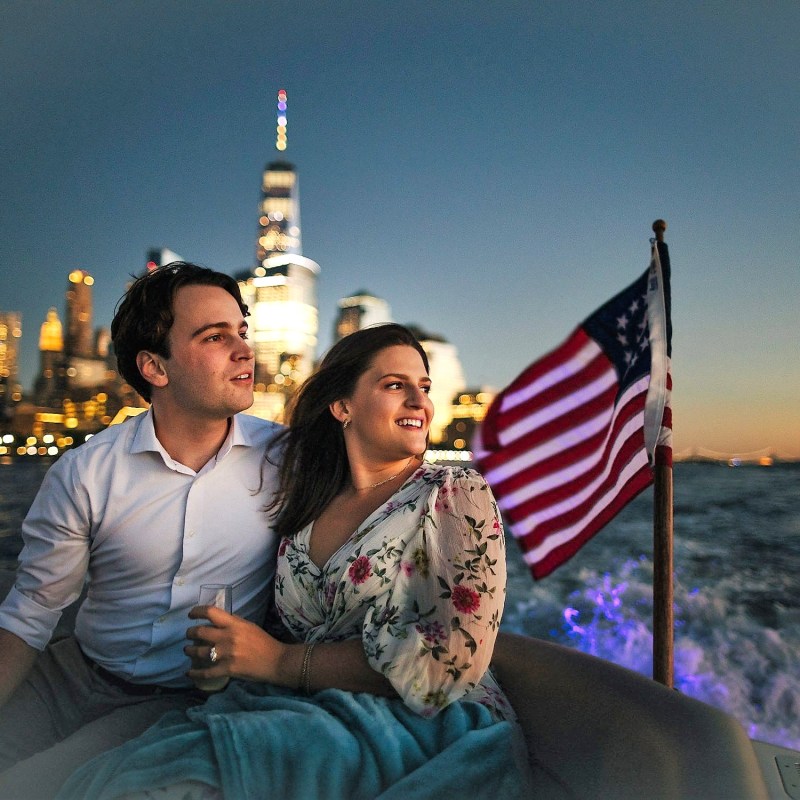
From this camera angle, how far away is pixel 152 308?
2.52 meters

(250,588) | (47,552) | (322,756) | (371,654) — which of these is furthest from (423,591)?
(47,552)

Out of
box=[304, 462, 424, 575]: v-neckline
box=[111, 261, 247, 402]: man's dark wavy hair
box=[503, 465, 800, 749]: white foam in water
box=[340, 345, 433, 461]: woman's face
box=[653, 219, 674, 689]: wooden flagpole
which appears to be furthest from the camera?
box=[503, 465, 800, 749]: white foam in water

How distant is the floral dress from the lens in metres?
1.67

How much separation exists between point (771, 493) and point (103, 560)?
42.6 m

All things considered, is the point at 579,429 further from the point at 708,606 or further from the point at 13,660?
the point at 708,606

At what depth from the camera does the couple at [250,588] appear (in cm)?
173

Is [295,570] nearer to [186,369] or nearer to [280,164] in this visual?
[186,369]

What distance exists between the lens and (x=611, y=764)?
1.89 m

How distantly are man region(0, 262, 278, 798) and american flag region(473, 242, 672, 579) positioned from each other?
4.52 feet

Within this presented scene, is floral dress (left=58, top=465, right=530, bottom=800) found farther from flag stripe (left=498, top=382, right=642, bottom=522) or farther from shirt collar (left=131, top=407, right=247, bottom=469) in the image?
flag stripe (left=498, top=382, right=642, bottom=522)

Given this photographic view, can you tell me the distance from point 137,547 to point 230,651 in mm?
631

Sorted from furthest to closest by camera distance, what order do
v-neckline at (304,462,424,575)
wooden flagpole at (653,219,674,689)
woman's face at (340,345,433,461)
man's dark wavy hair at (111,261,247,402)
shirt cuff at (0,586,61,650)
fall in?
wooden flagpole at (653,219,674,689), man's dark wavy hair at (111,261,247,402), shirt cuff at (0,586,61,650), woman's face at (340,345,433,461), v-neckline at (304,462,424,575)

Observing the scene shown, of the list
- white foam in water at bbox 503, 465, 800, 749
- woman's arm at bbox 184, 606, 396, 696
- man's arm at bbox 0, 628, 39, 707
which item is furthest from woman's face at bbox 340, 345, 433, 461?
white foam in water at bbox 503, 465, 800, 749

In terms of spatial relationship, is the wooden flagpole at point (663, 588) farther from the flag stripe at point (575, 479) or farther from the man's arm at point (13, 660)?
the man's arm at point (13, 660)
